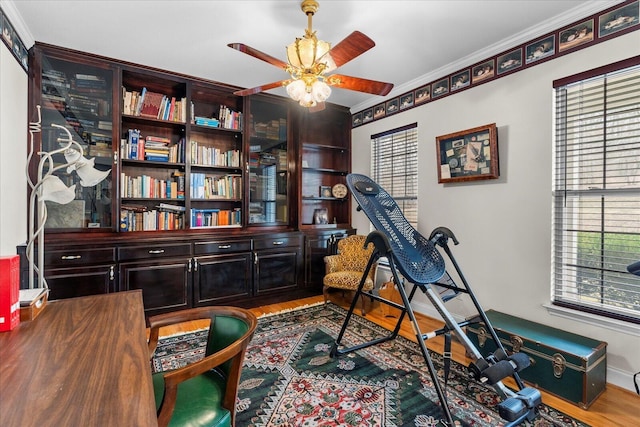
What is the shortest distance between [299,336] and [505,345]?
5.52ft

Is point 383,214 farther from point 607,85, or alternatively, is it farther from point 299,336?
point 607,85

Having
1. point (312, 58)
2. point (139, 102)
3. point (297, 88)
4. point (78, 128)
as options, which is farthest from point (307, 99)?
point (78, 128)

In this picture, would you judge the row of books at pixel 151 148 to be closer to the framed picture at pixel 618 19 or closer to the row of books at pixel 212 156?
the row of books at pixel 212 156

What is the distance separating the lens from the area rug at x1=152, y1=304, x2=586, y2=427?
178 centimetres

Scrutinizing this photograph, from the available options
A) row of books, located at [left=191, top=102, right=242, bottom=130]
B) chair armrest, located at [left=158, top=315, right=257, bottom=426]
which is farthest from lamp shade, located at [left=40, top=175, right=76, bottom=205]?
row of books, located at [left=191, top=102, right=242, bottom=130]

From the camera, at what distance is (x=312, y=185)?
4.45 meters

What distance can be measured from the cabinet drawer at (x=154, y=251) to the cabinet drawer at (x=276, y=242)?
77 cm

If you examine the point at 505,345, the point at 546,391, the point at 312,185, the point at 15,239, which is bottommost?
the point at 546,391

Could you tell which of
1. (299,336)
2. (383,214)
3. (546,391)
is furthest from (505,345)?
(299,336)

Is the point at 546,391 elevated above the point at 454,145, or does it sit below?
below

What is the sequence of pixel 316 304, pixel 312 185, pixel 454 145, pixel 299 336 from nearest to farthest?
pixel 299 336
pixel 454 145
pixel 316 304
pixel 312 185

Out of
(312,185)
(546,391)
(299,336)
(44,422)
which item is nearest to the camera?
(44,422)

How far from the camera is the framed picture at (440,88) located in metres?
3.17

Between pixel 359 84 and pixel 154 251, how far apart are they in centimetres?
254
